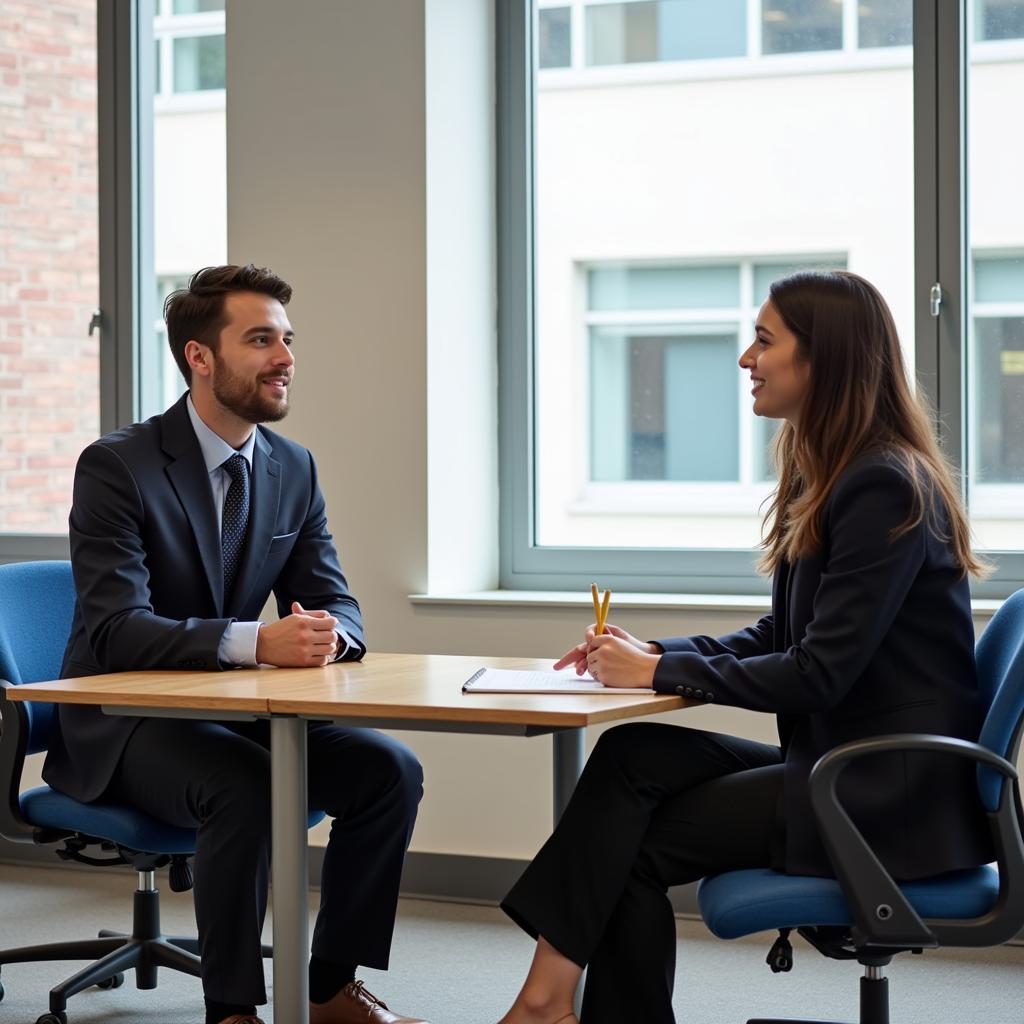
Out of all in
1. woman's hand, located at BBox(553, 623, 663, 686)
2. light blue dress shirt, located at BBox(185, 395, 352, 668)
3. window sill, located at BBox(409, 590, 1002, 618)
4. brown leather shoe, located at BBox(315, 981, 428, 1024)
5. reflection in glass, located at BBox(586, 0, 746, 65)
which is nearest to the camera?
woman's hand, located at BBox(553, 623, 663, 686)

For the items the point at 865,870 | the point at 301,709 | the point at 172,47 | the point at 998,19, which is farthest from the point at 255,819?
the point at 172,47

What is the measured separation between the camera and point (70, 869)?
170 inches

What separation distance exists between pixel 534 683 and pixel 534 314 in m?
2.00

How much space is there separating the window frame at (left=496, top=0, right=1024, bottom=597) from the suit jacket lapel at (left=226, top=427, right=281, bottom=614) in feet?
4.17

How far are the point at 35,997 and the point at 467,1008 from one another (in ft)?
3.03

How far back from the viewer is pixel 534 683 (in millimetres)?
2346

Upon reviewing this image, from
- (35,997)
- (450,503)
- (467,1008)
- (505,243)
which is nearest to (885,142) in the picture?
(505,243)

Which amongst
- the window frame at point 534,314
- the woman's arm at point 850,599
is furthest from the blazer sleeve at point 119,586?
the window frame at point 534,314

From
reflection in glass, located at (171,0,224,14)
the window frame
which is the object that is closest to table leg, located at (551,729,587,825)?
the window frame

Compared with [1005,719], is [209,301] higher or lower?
higher

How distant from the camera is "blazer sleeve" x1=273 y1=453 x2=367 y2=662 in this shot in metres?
3.03

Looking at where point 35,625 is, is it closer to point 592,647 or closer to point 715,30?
point 592,647

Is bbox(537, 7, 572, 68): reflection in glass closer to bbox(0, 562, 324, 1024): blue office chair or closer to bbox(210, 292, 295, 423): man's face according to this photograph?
bbox(210, 292, 295, 423): man's face

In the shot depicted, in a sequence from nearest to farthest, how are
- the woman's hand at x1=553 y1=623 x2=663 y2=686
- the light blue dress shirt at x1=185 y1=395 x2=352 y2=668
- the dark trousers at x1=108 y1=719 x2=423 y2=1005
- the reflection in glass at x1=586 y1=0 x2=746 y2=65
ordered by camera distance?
the woman's hand at x1=553 y1=623 x2=663 y2=686, the dark trousers at x1=108 y1=719 x2=423 y2=1005, the light blue dress shirt at x1=185 y1=395 x2=352 y2=668, the reflection in glass at x1=586 y1=0 x2=746 y2=65
